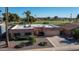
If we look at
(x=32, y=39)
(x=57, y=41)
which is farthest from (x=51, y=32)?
(x=32, y=39)

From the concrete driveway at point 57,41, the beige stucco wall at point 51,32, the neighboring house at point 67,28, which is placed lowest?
the concrete driveway at point 57,41

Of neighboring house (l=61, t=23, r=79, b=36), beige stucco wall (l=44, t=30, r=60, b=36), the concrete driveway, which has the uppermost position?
neighboring house (l=61, t=23, r=79, b=36)

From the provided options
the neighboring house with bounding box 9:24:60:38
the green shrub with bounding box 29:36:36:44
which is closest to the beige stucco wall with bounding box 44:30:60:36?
the neighboring house with bounding box 9:24:60:38

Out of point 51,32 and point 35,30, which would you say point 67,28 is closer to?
point 51,32

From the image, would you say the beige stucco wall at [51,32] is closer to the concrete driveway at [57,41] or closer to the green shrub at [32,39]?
the concrete driveway at [57,41]

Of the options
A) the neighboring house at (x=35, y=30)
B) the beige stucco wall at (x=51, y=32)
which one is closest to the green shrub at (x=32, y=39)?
the neighboring house at (x=35, y=30)

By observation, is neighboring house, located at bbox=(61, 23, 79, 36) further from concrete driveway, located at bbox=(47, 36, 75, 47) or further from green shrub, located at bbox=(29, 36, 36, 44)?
green shrub, located at bbox=(29, 36, 36, 44)

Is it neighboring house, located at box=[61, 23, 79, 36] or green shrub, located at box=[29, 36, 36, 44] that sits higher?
neighboring house, located at box=[61, 23, 79, 36]
